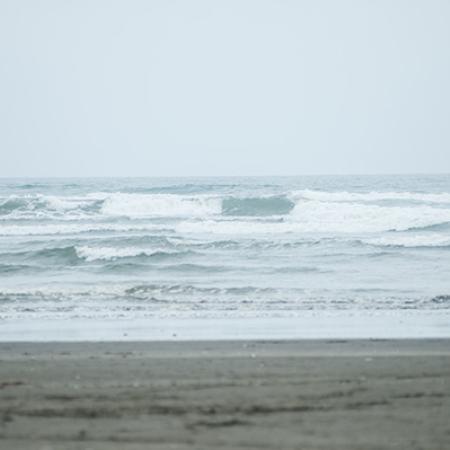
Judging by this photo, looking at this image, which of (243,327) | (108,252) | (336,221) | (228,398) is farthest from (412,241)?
(228,398)

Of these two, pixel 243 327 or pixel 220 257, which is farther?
pixel 220 257

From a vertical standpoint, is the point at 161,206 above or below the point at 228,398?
below

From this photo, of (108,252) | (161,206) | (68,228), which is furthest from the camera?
(161,206)

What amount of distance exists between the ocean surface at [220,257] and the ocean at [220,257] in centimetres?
4

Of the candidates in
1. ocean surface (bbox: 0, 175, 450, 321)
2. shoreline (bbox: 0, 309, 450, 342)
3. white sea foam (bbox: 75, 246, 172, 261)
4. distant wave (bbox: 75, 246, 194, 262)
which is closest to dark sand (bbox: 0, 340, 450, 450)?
shoreline (bbox: 0, 309, 450, 342)

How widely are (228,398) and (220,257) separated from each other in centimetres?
1609

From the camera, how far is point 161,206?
43.0 metres

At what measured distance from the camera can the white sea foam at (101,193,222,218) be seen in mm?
41500

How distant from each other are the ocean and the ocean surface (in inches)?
1.4

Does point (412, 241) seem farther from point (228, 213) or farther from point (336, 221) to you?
point (228, 213)

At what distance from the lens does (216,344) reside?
895 cm

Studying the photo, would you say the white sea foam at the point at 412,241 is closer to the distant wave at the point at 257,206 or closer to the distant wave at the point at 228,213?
the distant wave at the point at 228,213

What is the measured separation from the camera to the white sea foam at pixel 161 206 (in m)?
41.5

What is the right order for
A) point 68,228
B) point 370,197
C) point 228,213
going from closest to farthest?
point 68,228
point 228,213
point 370,197
